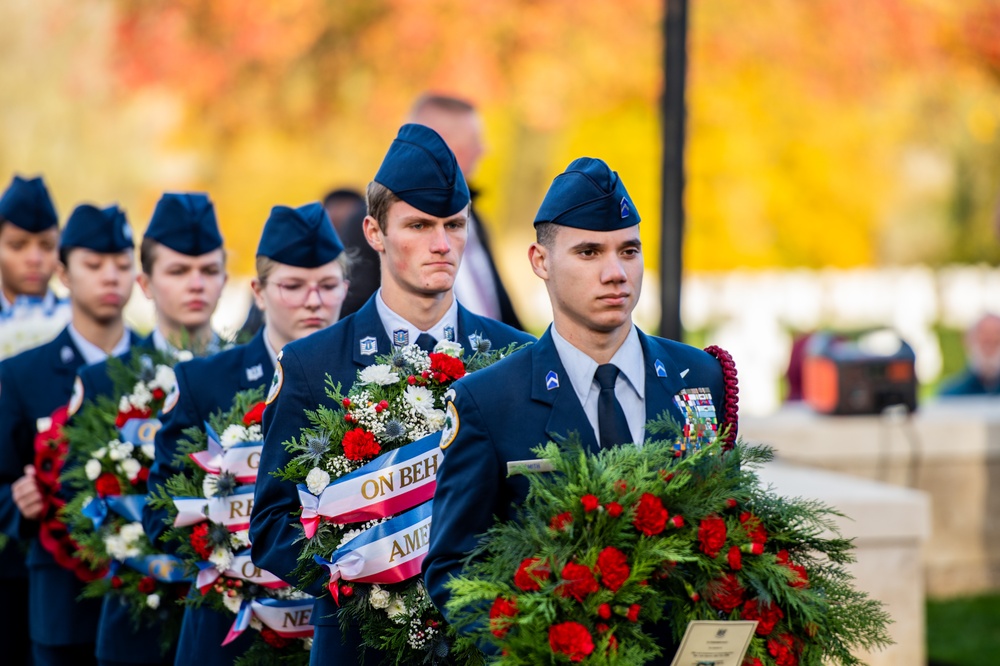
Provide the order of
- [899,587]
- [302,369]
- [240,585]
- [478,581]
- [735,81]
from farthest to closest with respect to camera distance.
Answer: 1. [735,81]
2. [899,587]
3. [240,585]
4. [302,369]
5. [478,581]

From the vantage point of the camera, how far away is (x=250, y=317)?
752 cm

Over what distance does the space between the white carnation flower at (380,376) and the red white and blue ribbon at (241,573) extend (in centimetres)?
91

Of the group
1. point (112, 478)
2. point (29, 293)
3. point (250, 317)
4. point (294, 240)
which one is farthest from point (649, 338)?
point (29, 293)

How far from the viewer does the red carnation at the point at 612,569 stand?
3.35 m

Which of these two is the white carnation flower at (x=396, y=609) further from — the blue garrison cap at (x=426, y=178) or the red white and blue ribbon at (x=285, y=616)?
the blue garrison cap at (x=426, y=178)

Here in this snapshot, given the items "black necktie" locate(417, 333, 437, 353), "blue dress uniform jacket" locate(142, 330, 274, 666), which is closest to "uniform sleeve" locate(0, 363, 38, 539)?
"blue dress uniform jacket" locate(142, 330, 274, 666)

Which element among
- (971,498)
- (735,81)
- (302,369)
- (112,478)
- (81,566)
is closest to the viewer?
(302,369)

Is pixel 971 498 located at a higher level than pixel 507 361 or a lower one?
lower

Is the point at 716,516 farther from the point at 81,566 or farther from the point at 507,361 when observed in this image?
the point at 81,566

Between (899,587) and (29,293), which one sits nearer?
(899,587)

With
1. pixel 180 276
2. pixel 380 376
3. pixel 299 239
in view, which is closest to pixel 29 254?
pixel 180 276

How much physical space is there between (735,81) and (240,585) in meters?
19.7

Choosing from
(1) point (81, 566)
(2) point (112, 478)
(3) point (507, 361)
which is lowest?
(1) point (81, 566)

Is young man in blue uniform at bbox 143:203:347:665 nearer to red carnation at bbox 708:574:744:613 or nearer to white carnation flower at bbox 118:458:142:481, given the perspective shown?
white carnation flower at bbox 118:458:142:481
